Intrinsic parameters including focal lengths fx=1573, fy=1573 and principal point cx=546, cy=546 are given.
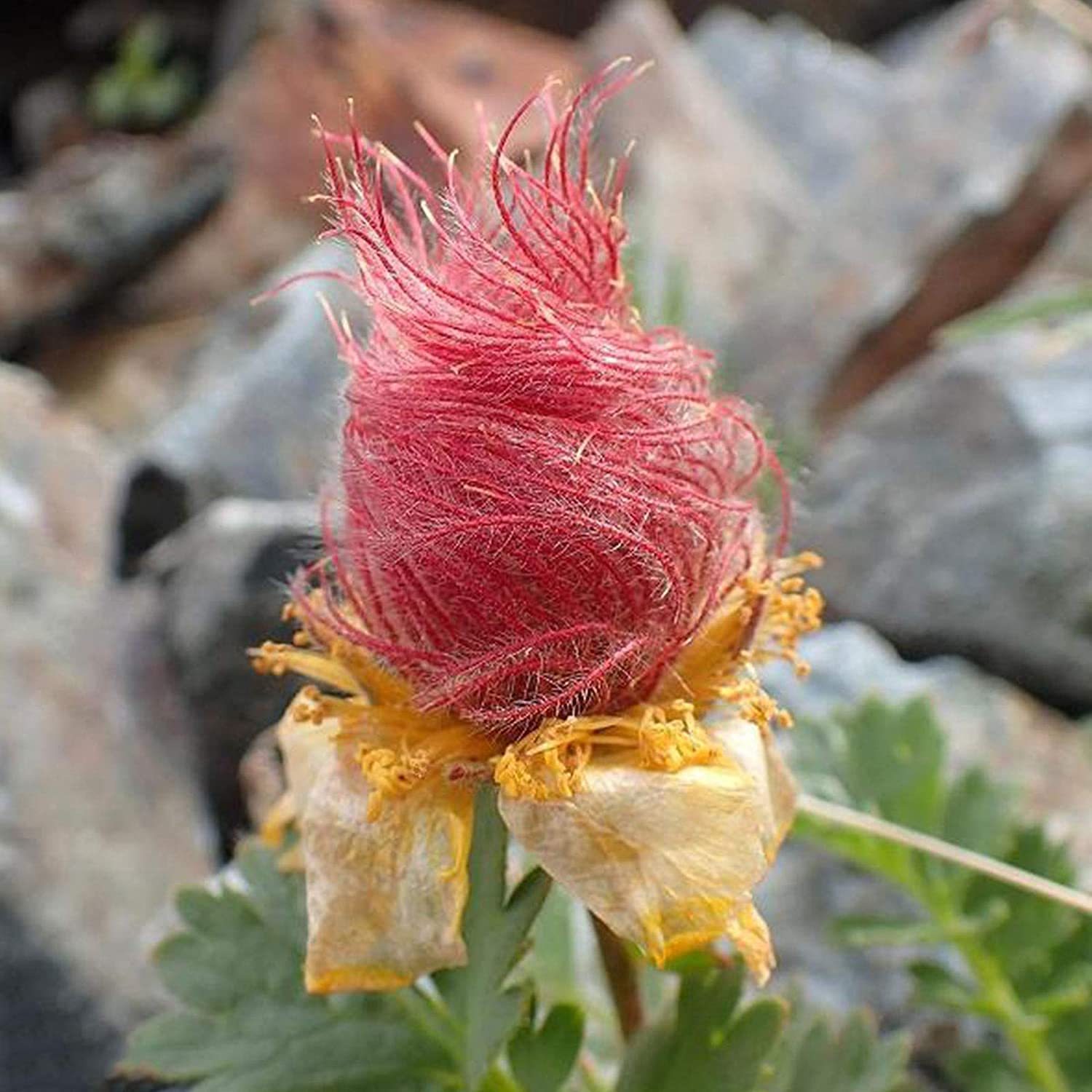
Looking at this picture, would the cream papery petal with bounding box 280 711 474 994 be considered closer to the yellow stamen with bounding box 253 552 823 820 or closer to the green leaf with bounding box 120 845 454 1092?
the yellow stamen with bounding box 253 552 823 820

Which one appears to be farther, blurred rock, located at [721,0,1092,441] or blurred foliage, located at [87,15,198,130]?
blurred foliage, located at [87,15,198,130]

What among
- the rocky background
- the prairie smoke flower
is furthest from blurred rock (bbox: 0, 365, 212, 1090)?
the prairie smoke flower

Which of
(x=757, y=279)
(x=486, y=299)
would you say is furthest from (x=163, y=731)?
(x=757, y=279)

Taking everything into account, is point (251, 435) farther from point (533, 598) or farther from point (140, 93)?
point (140, 93)

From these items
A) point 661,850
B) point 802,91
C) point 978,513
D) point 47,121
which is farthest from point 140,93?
point 661,850

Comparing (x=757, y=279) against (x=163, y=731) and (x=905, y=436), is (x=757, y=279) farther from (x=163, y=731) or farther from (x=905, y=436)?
(x=163, y=731)

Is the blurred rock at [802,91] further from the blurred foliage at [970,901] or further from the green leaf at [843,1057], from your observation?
the green leaf at [843,1057]
